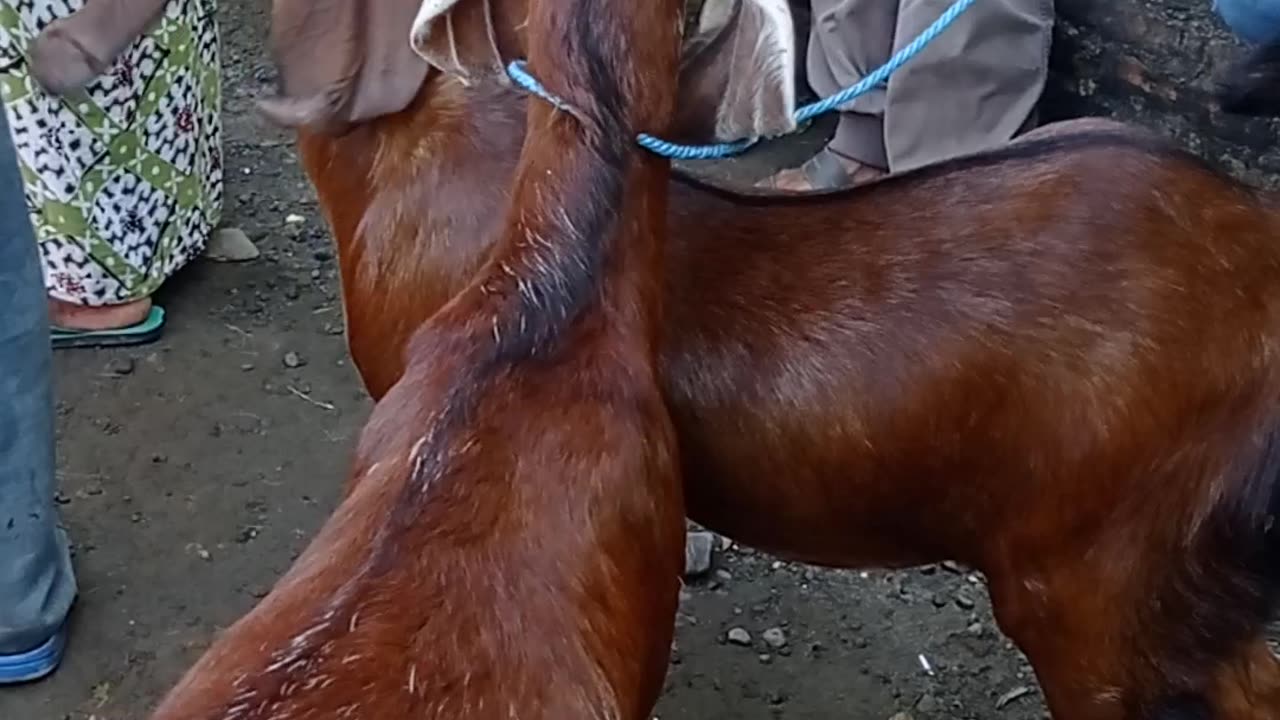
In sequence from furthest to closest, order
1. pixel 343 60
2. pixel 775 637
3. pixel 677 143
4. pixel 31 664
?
pixel 775 637 < pixel 31 664 < pixel 343 60 < pixel 677 143

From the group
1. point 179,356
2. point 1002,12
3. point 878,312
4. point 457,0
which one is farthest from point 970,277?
point 179,356

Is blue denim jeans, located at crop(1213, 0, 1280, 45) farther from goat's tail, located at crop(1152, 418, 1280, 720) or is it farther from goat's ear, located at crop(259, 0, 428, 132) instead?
goat's ear, located at crop(259, 0, 428, 132)

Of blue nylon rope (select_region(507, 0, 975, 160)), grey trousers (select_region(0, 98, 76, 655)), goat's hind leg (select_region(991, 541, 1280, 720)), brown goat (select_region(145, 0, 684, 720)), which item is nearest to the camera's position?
brown goat (select_region(145, 0, 684, 720))

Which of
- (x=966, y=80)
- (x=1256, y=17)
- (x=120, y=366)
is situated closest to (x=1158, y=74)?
(x=966, y=80)

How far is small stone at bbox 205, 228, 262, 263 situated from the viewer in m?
4.12

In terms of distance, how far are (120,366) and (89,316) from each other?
0.15 m

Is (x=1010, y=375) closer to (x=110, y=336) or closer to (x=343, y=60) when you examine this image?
(x=343, y=60)

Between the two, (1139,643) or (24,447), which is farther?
(24,447)

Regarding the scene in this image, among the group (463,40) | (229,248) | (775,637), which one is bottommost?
(775,637)

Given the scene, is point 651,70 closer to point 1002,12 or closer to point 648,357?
point 648,357

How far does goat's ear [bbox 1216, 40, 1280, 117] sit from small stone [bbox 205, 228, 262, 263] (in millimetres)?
2619

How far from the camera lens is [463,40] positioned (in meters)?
2.02

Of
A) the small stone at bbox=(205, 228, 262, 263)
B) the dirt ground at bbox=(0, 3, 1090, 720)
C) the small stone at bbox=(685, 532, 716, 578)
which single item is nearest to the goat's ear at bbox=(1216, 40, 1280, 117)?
the dirt ground at bbox=(0, 3, 1090, 720)

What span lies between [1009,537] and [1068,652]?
0.16 metres
